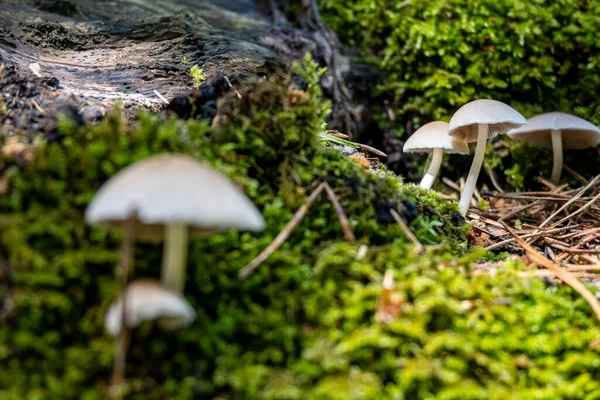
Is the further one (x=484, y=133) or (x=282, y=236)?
(x=484, y=133)

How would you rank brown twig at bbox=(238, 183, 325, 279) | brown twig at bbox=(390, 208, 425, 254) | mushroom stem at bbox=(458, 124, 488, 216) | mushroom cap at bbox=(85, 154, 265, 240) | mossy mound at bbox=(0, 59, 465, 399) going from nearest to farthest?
mushroom cap at bbox=(85, 154, 265, 240)
mossy mound at bbox=(0, 59, 465, 399)
brown twig at bbox=(238, 183, 325, 279)
brown twig at bbox=(390, 208, 425, 254)
mushroom stem at bbox=(458, 124, 488, 216)

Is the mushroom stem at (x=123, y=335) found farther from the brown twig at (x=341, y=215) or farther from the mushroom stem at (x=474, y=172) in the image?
the mushroom stem at (x=474, y=172)

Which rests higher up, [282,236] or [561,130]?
[561,130]

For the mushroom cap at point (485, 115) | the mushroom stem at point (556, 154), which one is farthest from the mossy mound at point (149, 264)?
the mushroom stem at point (556, 154)

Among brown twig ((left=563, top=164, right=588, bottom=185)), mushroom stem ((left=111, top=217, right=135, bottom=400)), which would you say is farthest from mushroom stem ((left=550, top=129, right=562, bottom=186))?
mushroom stem ((left=111, top=217, right=135, bottom=400))

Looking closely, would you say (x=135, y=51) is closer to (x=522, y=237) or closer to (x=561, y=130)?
(x=522, y=237)

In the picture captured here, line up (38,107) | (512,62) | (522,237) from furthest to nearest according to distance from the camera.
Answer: (512,62) < (522,237) < (38,107)

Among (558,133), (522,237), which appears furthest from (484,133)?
(558,133)

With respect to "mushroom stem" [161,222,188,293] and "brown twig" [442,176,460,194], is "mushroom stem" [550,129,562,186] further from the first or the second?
"mushroom stem" [161,222,188,293]

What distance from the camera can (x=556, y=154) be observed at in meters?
A: 3.42

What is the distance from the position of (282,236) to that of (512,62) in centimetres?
295

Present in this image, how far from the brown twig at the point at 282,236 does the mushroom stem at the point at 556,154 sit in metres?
2.38

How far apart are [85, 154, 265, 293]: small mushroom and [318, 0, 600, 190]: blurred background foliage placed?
2.93m

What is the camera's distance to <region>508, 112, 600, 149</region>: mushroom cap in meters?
3.18
